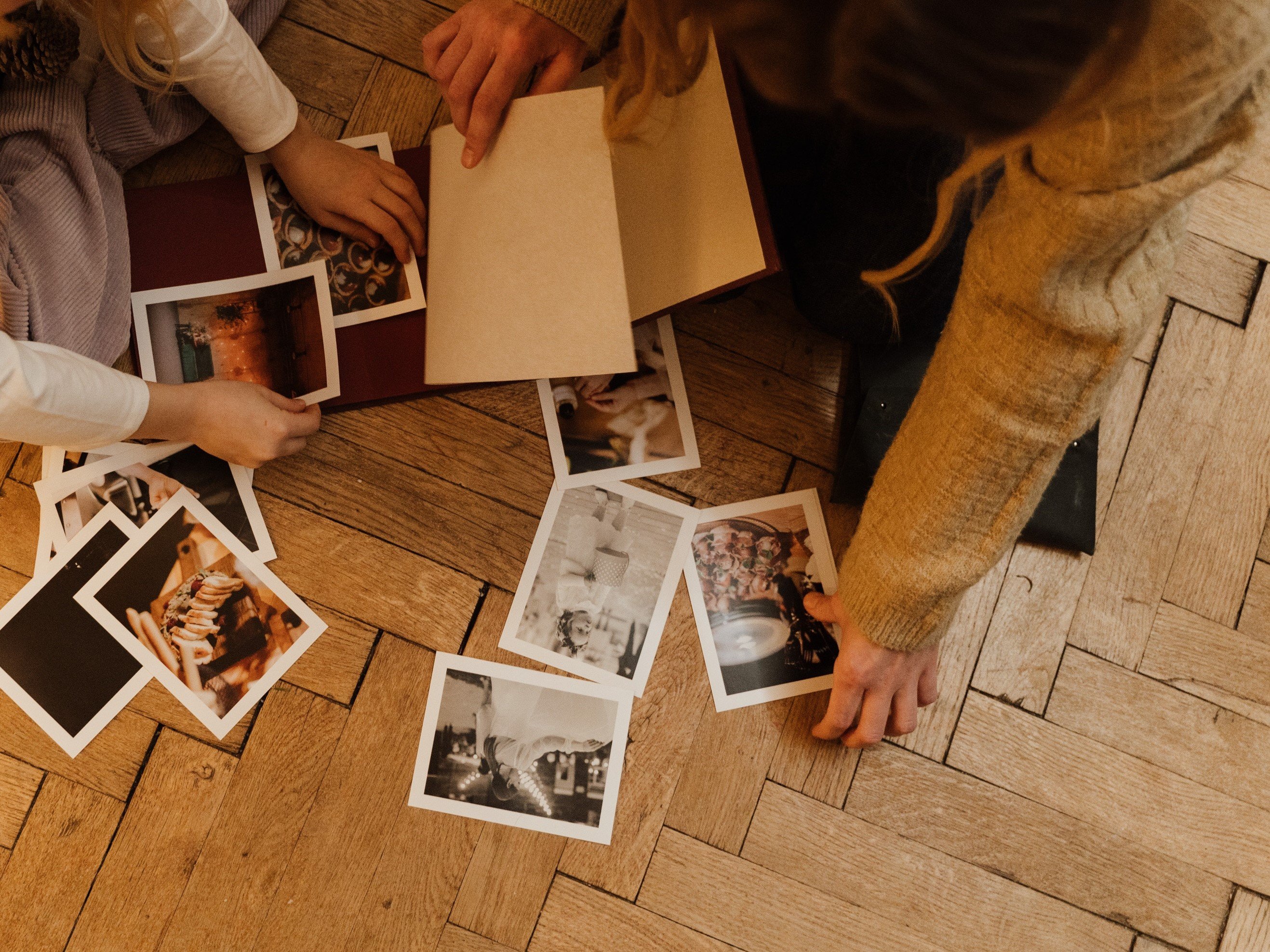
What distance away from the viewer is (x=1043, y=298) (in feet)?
1.84

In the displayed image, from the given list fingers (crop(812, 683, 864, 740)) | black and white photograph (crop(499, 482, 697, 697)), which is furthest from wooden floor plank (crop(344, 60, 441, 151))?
fingers (crop(812, 683, 864, 740))

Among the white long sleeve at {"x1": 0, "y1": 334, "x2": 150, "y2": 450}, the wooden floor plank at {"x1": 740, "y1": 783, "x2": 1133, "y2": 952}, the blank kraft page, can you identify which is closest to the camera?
the white long sleeve at {"x1": 0, "y1": 334, "x2": 150, "y2": 450}

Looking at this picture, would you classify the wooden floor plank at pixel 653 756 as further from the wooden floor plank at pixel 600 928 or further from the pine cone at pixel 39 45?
the pine cone at pixel 39 45

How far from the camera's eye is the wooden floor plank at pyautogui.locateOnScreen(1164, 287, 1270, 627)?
956mm

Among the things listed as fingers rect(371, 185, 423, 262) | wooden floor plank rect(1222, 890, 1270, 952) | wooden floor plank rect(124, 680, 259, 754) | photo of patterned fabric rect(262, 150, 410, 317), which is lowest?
wooden floor plank rect(1222, 890, 1270, 952)

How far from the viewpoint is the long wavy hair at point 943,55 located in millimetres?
343

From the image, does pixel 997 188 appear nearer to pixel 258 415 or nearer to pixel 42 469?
pixel 258 415

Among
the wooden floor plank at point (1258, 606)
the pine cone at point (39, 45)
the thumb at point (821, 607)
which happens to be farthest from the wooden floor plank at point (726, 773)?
the pine cone at point (39, 45)

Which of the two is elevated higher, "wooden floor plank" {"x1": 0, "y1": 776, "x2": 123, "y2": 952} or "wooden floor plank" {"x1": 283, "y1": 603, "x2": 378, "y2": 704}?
"wooden floor plank" {"x1": 283, "y1": 603, "x2": 378, "y2": 704}

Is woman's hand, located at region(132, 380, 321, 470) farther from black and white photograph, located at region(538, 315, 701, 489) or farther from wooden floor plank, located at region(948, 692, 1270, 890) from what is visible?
wooden floor plank, located at region(948, 692, 1270, 890)

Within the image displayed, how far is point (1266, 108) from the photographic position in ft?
1.54

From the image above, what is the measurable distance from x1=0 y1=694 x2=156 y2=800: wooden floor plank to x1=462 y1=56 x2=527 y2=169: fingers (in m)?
0.72

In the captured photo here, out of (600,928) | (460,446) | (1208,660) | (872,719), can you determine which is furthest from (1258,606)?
(460,446)

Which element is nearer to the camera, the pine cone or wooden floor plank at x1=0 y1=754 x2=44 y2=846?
the pine cone
